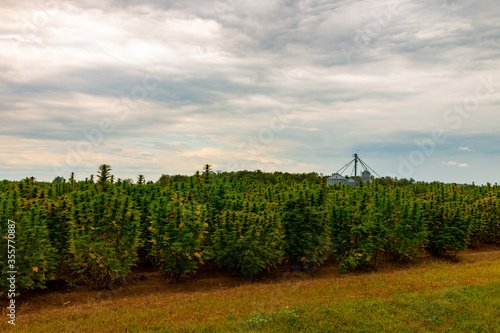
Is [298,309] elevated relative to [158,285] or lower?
elevated

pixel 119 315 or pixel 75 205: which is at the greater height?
pixel 75 205

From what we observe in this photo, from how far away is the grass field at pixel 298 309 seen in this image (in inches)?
274

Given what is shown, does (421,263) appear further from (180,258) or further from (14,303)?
(14,303)

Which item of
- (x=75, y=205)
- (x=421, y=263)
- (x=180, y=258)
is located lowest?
(x=421, y=263)

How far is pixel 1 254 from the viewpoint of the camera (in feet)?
28.3

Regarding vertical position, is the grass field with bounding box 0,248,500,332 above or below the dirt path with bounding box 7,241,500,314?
above

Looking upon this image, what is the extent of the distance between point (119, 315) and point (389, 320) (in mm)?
5657

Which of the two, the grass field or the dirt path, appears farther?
the dirt path

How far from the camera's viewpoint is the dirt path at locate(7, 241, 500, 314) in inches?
363

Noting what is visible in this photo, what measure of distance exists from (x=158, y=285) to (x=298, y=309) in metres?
4.83

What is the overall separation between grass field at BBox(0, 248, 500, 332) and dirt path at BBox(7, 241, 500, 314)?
0.21 meters

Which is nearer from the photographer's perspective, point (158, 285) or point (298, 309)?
point (298, 309)

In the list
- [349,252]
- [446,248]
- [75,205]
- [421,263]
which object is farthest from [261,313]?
[446,248]

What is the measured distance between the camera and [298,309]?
7.64 meters
